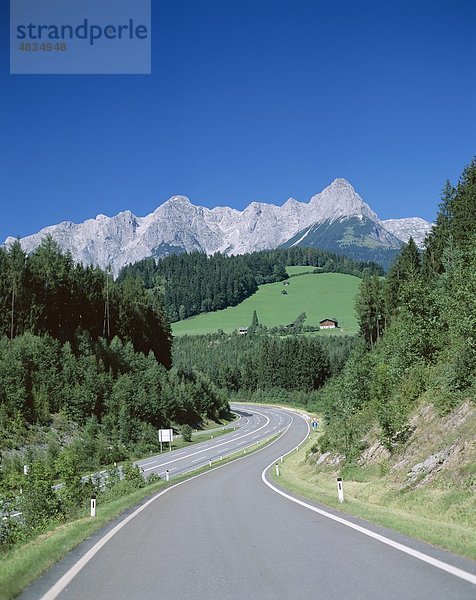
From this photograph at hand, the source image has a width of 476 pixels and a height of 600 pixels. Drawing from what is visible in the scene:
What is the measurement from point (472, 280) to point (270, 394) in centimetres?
12908

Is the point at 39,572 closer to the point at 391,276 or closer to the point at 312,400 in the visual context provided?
the point at 391,276

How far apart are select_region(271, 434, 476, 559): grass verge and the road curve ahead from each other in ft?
1.55

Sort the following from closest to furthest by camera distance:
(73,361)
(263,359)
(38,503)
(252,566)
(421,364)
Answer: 1. (252,566)
2. (38,503)
3. (421,364)
4. (73,361)
5. (263,359)

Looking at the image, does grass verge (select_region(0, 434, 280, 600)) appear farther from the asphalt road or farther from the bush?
the asphalt road

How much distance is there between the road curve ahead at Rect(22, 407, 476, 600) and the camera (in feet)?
20.7

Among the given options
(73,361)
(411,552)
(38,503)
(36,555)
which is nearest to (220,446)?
(73,361)

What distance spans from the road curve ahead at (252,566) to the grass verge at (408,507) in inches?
18.6

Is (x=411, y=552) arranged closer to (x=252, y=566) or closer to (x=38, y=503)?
(x=252, y=566)

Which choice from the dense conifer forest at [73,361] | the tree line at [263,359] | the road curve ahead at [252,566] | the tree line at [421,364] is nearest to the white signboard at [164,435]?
the dense conifer forest at [73,361]

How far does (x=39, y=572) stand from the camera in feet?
26.0

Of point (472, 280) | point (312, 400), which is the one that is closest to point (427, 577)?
point (472, 280)

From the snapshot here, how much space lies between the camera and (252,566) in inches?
307

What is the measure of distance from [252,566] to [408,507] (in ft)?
33.1

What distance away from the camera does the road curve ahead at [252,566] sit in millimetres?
6297
